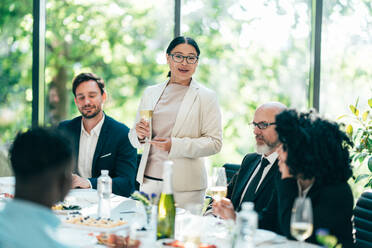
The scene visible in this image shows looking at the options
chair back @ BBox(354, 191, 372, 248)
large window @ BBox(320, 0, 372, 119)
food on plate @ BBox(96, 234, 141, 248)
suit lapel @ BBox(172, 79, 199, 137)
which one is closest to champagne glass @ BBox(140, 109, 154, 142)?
suit lapel @ BBox(172, 79, 199, 137)

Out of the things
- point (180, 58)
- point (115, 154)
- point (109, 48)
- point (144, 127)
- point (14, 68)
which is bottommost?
point (115, 154)

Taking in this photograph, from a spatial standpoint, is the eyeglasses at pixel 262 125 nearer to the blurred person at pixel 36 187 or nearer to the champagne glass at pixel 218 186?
the champagne glass at pixel 218 186

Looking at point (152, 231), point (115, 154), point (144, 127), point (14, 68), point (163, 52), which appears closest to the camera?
point (152, 231)

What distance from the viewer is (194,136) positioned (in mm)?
3045

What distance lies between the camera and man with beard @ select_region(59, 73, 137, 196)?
10.6ft

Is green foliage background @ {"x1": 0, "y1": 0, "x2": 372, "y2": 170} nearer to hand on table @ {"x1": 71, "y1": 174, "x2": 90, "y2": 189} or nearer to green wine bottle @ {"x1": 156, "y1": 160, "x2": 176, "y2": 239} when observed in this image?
hand on table @ {"x1": 71, "y1": 174, "x2": 90, "y2": 189}

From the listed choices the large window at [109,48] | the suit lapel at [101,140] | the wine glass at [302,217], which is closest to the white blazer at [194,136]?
the suit lapel at [101,140]

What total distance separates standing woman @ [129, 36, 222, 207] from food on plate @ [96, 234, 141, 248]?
1.19 meters

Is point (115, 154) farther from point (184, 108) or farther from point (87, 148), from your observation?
point (184, 108)

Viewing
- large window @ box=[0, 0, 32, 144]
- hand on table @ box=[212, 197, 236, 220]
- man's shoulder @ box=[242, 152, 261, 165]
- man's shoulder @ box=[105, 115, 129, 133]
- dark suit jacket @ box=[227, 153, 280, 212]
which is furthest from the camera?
large window @ box=[0, 0, 32, 144]

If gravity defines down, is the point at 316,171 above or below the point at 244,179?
above

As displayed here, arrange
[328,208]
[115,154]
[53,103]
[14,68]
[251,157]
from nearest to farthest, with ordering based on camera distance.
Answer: [328,208]
[251,157]
[115,154]
[14,68]
[53,103]

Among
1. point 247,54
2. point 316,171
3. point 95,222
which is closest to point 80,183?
point 95,222

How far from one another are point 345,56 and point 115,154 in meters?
2.33
